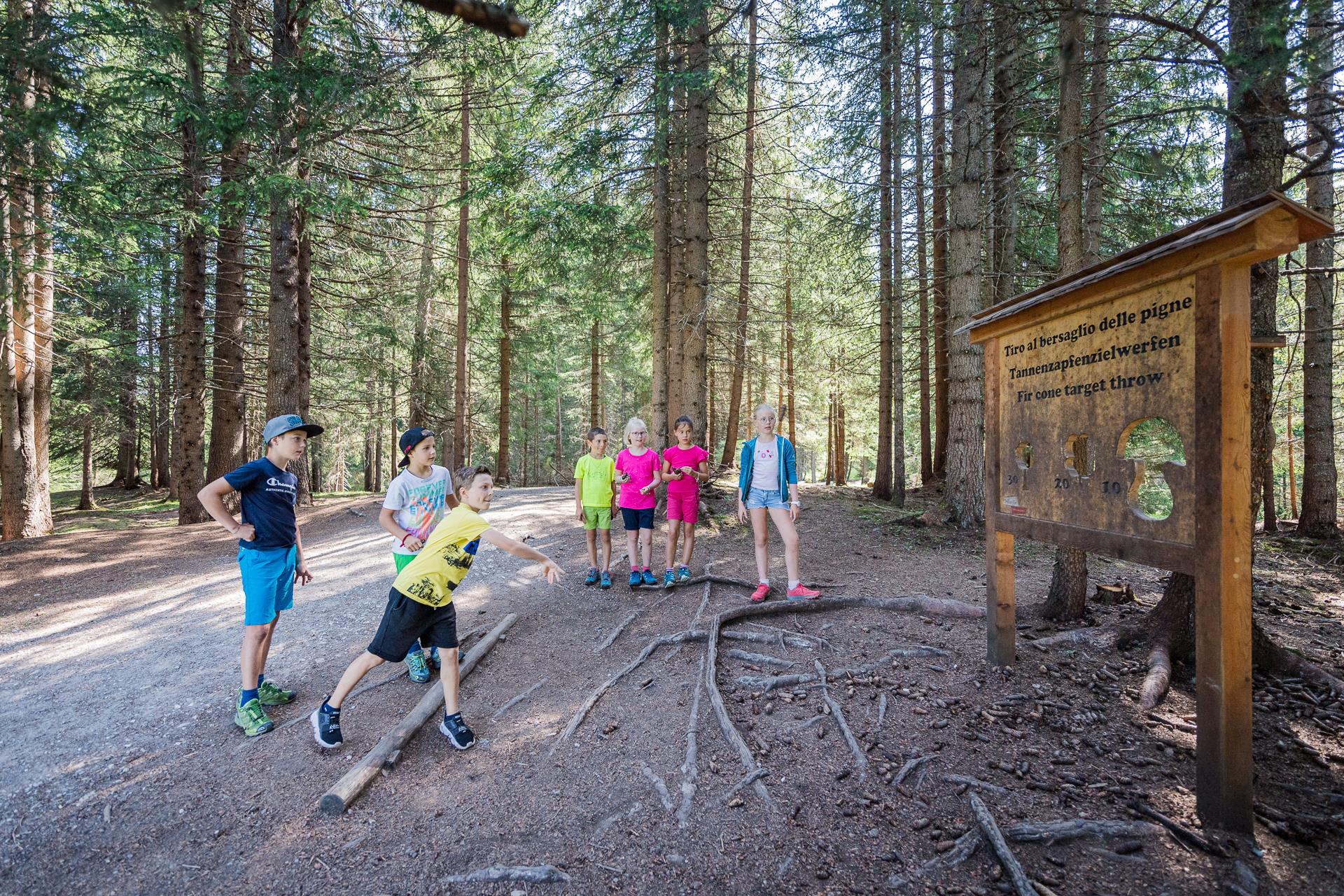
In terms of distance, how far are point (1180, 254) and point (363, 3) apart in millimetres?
14363

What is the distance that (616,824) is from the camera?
120 inches

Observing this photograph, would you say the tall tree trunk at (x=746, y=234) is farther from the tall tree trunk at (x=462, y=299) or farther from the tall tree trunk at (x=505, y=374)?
the tall tree trunk at (x=505, y=374)

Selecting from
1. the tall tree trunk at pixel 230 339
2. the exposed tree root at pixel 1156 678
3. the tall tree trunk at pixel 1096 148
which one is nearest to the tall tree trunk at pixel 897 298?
the tall tree trunk at pixel 1096 148

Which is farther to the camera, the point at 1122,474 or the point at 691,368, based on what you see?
the point at 691,368

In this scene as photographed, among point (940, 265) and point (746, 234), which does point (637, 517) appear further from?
point (940, 265)

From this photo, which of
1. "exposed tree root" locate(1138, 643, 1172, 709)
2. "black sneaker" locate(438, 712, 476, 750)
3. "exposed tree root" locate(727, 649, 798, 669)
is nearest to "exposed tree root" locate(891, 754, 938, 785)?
"exposed tree root" locate(727, 649, 798, 669)

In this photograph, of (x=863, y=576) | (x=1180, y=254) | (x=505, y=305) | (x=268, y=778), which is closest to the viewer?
(x=1180, y=254)

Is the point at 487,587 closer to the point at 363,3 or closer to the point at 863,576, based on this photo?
the point at 863,576

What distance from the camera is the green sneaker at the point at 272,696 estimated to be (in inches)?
182

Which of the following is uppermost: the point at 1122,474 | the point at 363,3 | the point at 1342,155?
the point at 363,3

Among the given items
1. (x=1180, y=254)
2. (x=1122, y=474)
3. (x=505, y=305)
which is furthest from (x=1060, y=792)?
(x=505, y=305)

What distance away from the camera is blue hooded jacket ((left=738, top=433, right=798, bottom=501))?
6066 millimetres

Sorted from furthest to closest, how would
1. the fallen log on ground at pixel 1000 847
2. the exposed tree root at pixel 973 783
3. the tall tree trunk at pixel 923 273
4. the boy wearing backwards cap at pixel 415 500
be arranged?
the tall tree trunk at pixel 923 273, the boy wearing backwards cap at pixel 415 500, the exposed tree root at pixel 973 783, the fallen log on ground at pixel 1000 847

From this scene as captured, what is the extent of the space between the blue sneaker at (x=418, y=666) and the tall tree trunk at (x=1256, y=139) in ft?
21.9
